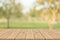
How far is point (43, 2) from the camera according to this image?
14.3 ft

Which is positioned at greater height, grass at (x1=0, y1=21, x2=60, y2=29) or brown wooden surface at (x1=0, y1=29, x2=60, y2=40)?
brown wooden surface at (x1=0, y1=29, x2=60, y2=40)

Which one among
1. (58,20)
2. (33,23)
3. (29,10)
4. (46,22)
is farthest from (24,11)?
(58,20)

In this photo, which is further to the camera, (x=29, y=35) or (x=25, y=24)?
(x=25, y=24)

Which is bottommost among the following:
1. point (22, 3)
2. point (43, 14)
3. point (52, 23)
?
point (52, 23)

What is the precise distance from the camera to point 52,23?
4.37m

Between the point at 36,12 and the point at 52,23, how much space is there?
0.57 meters

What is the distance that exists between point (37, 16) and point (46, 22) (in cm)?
31

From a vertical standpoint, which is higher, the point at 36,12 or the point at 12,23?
the point at 36,12

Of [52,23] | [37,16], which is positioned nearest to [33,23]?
[37,16]

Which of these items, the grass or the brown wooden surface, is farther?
the grass

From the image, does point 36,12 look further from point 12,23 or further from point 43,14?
point 12,23

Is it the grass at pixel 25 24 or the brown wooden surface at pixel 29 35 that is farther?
the grass at pixel 25 24

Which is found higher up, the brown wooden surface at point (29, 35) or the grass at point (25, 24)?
the brown wooden surface at point (29, 35)

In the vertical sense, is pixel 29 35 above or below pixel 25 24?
above
